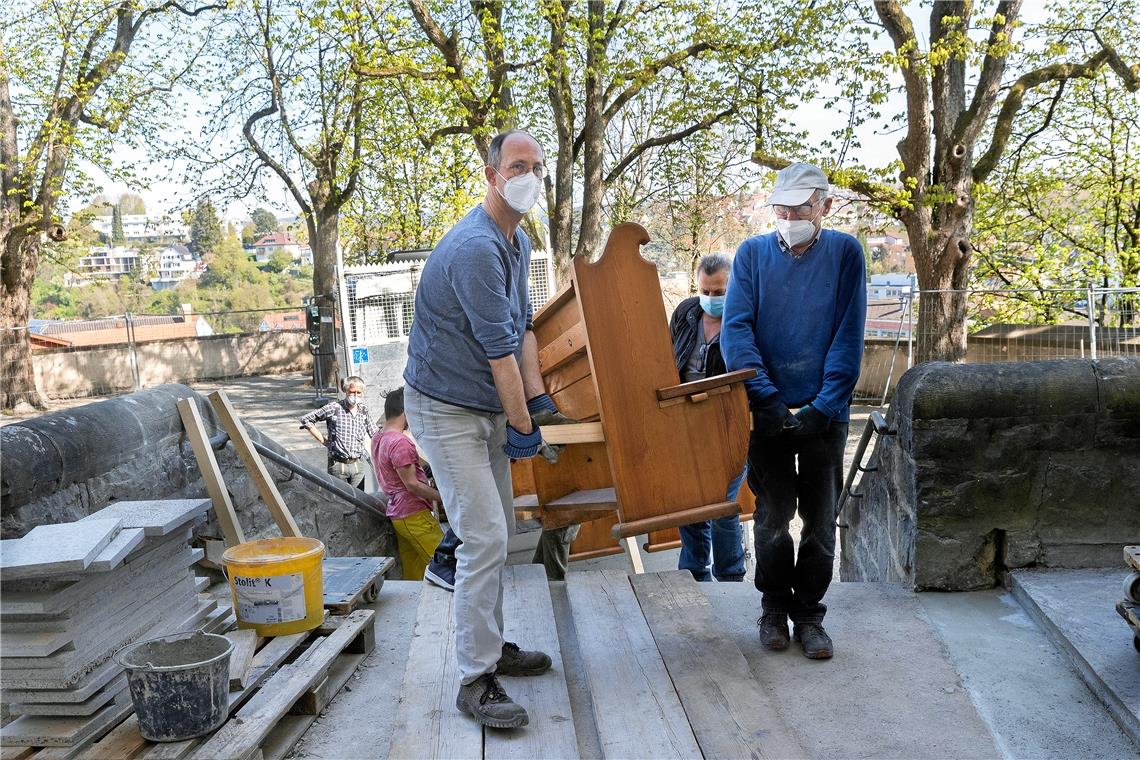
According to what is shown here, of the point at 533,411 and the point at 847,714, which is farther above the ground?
the point at 533,411

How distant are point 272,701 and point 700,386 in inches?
69.6

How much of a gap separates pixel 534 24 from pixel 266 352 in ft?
44.1

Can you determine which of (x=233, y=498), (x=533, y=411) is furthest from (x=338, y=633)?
(x=233, y=498)

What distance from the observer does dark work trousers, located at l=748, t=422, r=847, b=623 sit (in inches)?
130

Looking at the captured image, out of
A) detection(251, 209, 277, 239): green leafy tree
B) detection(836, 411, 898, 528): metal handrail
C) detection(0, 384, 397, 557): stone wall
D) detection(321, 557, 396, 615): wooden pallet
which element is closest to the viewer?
detection(0, 384, 397, 557): stone wall

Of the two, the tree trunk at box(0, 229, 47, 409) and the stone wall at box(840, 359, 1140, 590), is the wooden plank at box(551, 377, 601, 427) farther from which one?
the tree trunk at box(0, 229, 47, 409)

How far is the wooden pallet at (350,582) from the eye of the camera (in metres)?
3.75

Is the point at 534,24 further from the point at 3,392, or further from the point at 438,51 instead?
the point at 3,392

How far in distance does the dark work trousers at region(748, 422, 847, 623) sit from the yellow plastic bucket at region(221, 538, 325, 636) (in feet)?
5.82

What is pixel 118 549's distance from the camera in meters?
2.70

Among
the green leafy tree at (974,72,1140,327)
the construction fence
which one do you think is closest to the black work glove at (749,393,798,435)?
the construction fence

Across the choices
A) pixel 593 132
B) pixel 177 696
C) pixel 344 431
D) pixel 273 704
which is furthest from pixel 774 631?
pixel 593 132

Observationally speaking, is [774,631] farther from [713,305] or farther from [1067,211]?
[1067,211]

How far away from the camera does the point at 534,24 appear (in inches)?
587
